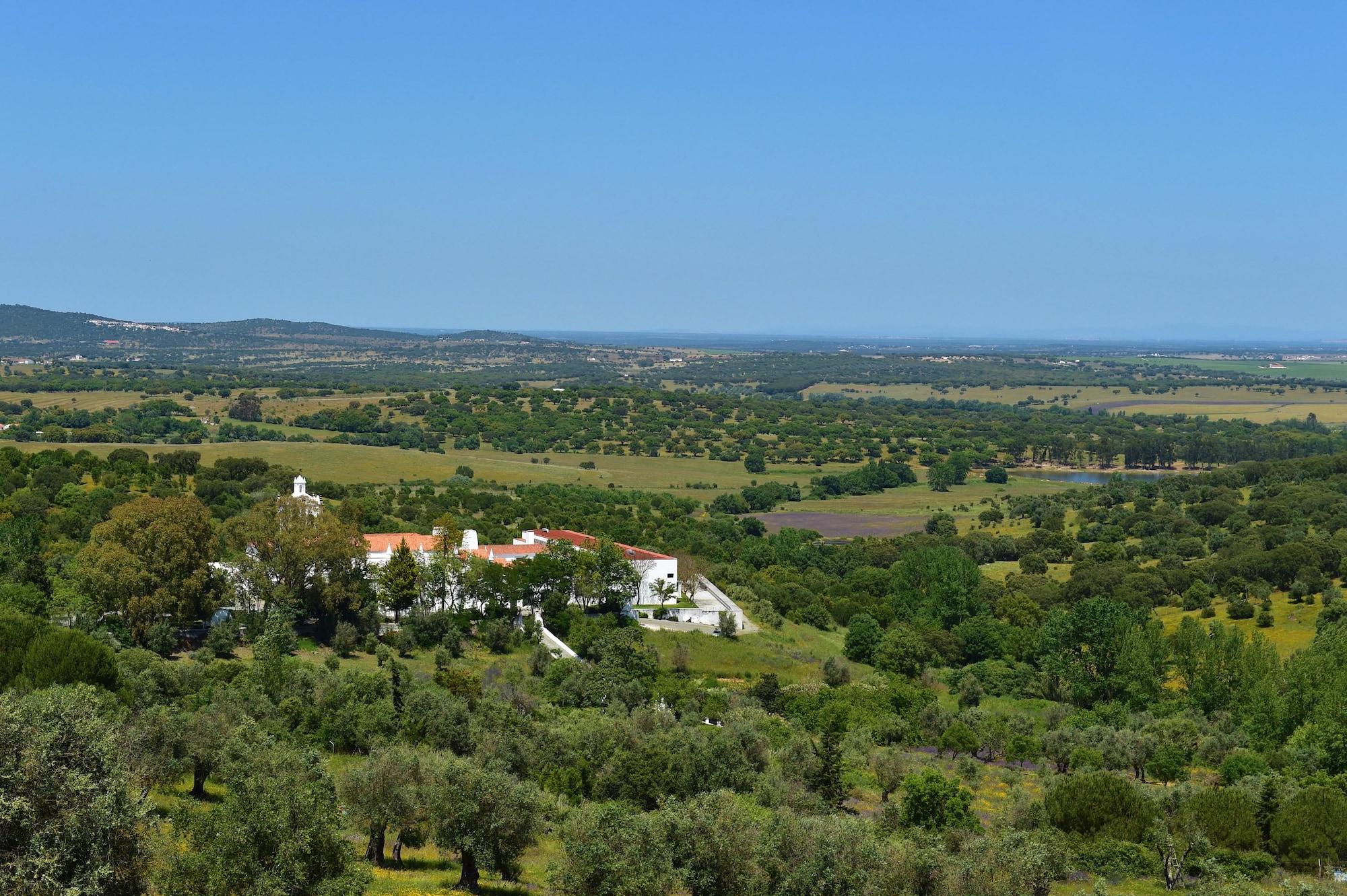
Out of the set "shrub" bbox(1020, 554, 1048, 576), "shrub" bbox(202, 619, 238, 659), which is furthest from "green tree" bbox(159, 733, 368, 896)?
"shrub" bbox(1020, 554, 1048, 576)

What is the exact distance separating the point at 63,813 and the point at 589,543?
41664mm

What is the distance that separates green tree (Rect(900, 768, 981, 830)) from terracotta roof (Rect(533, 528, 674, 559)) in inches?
1104

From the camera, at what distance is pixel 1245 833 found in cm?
3134

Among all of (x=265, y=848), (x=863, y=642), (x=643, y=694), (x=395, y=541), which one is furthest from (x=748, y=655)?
(x=265, y=848)

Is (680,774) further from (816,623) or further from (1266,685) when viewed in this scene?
(816,623)

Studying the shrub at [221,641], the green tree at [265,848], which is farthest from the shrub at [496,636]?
the green tree at [265,848]

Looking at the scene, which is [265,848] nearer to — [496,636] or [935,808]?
[935,808]

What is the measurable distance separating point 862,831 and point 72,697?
52.2 ft

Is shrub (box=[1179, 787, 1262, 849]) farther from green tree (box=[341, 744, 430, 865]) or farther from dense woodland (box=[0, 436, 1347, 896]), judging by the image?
green tree (box=[341, 744, 430, 865])

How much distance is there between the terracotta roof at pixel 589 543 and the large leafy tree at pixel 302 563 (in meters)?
11.1

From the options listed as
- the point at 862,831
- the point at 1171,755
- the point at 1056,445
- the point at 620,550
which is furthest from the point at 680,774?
the point at 1056,445

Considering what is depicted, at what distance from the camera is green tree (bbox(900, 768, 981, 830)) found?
31.5 metres

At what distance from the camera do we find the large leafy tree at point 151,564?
46.3 metres

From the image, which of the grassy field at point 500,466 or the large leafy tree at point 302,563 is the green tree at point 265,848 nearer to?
the large leafy tree at point 302,563
